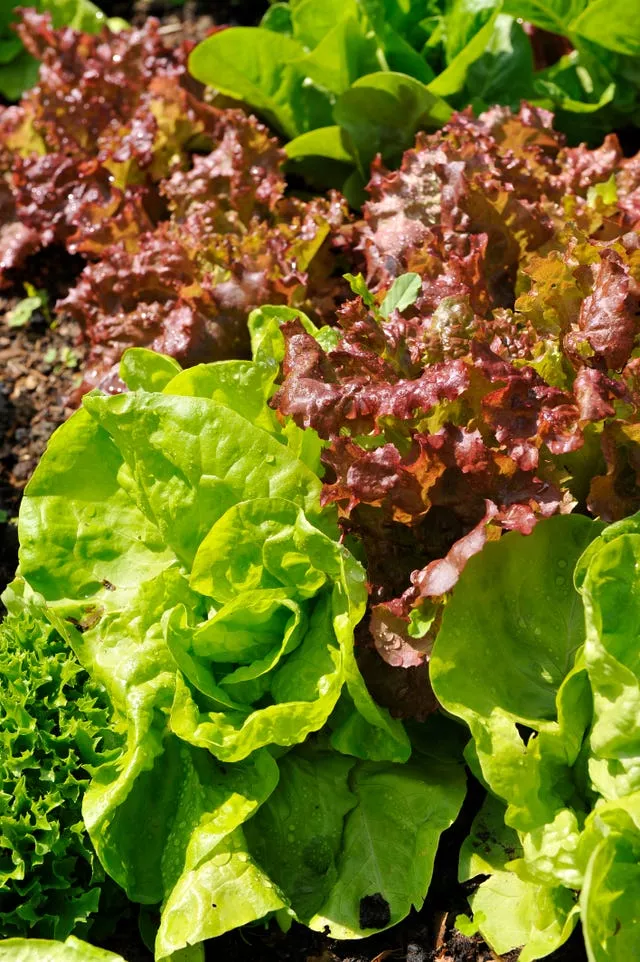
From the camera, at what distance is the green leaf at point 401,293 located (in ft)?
10.1

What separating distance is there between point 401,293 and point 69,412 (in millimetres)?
1510

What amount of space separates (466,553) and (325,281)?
5.16 feet

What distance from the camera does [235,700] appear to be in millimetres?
2727

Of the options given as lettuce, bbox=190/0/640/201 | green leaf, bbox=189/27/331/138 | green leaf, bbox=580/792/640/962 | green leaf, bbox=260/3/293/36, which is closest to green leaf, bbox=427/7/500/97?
lettuce, bbox=190/0/640/201

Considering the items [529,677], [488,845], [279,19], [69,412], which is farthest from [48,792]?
[279,19]

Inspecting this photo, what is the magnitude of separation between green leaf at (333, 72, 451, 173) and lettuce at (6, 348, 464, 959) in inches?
60.0

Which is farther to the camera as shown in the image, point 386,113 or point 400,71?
point 400,71

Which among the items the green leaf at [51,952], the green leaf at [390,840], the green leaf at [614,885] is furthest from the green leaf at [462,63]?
the green leaf at [51,952]

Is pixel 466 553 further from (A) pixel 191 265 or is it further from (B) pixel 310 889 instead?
(A) pixel 191 265

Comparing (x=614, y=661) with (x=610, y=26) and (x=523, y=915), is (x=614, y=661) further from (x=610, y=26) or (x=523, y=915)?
(x=610, y=26)

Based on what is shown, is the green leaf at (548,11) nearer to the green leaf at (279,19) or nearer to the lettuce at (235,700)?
the green leaf at (279,19)

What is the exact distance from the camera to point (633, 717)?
224 cm

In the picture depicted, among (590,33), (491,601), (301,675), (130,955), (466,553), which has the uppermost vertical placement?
(590,33)

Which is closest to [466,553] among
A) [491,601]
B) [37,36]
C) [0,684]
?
[491,601]
